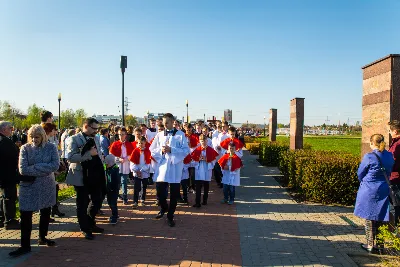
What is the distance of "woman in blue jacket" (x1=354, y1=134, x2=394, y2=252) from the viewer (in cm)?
521

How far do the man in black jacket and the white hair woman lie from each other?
0.92 metres

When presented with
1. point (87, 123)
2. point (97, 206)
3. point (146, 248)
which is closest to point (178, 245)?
point (146, 248)

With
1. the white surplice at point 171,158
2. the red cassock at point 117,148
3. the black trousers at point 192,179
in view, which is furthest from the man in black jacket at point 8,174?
the black trousers at point 192,179

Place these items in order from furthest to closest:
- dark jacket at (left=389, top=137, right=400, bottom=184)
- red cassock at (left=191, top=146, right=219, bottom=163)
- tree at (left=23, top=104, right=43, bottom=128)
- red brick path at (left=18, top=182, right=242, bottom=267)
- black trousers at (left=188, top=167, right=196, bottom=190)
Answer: tree at (left=23, top=104, right=43, bottom=128) → black trousers at (left=188, top=167, right=196, bottom=190) → red cassock at (left=191, top=146, right=219, bottom=163) → dark jacket at (left=389, top=137, right=400, bottom=184) → red brick path at (left=18, top=182, right=242, bottom=267)

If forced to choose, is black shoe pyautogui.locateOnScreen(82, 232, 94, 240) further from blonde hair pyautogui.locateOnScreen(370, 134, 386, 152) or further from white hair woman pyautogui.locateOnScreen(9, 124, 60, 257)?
blonde hair pyautogui.locateOnScreen(370, 134, 386, 152)

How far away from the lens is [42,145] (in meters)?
5.35

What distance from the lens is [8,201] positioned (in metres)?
6.31

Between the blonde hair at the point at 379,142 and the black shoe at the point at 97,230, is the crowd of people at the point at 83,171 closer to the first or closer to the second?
the black shoe at the point at 97,230

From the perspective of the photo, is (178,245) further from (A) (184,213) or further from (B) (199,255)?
(A) (184,213)

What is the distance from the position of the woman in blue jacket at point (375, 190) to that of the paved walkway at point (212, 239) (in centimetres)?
50

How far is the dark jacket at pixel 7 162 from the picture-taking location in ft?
19.7

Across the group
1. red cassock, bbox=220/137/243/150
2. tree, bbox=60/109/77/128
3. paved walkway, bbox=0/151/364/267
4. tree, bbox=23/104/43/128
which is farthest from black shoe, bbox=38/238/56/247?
tree, bbox=60/109/77/128

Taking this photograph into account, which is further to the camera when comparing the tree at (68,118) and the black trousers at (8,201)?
the tree at (68,118)

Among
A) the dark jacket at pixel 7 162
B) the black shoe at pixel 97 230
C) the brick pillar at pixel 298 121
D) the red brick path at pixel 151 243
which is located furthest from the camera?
the brick pillar at pixel 298 121
